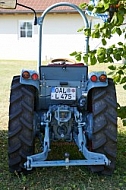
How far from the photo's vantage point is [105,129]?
4441mm

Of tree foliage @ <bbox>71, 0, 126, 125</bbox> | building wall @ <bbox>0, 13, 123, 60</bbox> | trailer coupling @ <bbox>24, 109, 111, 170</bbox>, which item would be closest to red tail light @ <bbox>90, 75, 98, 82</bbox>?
tree foliage @ <bbox>71, 0, 126, 125</bbox>

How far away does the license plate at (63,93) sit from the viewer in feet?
15.4

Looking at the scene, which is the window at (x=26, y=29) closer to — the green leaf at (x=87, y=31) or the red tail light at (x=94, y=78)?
the red tail light at (x=94, y=78)

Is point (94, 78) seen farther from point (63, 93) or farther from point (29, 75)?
point (29, 75)

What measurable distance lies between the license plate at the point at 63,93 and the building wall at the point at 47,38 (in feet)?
55.0

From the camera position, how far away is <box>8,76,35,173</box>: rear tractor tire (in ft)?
14.5

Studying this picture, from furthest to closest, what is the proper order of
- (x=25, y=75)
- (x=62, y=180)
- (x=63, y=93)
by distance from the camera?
(x=63, y=93), (x=25, y=75), (x=62, y=180)

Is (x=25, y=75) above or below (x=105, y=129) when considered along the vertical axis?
above

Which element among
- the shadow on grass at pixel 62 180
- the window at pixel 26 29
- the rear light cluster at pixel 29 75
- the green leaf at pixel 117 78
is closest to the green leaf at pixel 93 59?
the green leaf at pixel 117 78

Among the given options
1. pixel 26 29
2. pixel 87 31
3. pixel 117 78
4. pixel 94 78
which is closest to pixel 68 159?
pixel 94 78

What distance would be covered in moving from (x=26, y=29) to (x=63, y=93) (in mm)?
18949

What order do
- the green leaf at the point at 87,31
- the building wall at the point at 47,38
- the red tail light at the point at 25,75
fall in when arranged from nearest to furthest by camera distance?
the green leaf at the point at 87,31
the red tail light at the point at 25,75
the building wall at the point at 47,38

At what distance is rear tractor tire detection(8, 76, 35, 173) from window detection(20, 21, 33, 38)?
62.4 feet

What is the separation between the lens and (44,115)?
Answer: 15.3 ft
